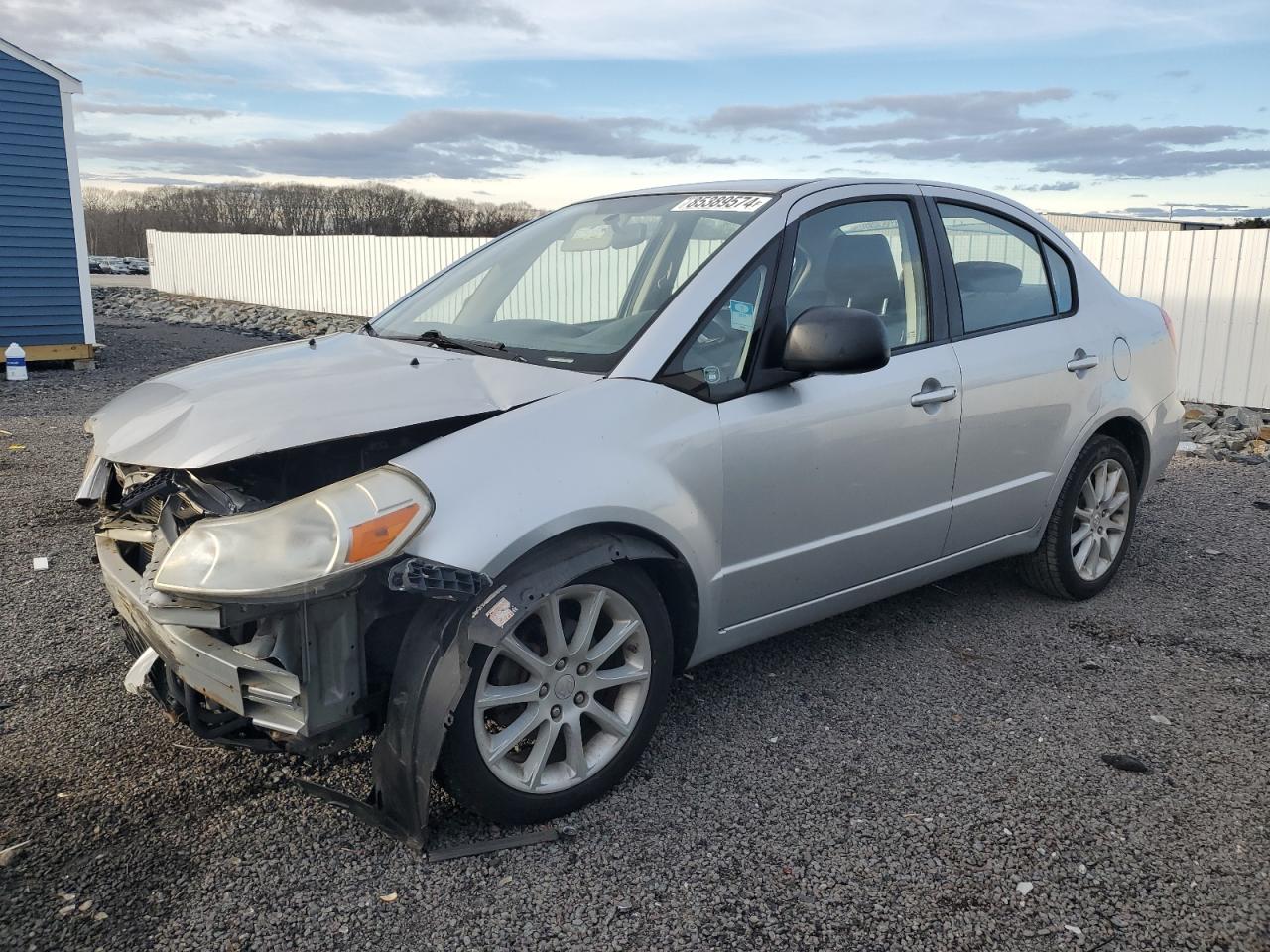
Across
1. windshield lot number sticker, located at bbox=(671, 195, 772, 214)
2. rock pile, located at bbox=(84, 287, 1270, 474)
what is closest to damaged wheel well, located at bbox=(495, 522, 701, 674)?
windshield lot number sticker, located at bbox=(671, 195, 772, 214)

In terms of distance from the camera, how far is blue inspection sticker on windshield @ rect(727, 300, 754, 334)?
325 centimetres

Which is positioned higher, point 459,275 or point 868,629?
point 459,275

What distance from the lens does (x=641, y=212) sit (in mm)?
3889

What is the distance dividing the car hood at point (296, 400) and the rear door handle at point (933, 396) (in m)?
1.32

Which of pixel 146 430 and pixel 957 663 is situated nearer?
pixel 146 430

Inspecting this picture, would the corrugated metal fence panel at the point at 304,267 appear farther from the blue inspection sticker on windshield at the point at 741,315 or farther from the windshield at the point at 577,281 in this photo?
the blue inspection sticker on windshield at the point at 741,315

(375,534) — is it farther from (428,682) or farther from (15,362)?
(15,362)

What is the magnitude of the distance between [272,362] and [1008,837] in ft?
8.78

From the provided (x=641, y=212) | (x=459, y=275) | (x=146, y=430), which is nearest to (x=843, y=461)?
(x=641, y=212)

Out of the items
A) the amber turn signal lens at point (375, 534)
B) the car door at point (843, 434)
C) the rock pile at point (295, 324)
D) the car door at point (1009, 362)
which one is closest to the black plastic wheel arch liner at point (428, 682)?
the amber turn signal lens at point (375, 534)

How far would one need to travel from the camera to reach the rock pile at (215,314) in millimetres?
22016

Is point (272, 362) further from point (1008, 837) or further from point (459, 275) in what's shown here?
point (1008, 837)

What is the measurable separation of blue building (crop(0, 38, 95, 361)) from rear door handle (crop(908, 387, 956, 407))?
1365 cm

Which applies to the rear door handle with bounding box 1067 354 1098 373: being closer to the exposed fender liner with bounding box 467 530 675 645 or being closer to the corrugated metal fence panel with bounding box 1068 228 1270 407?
the exposed fender liner with bounding box 467 530 675 645
